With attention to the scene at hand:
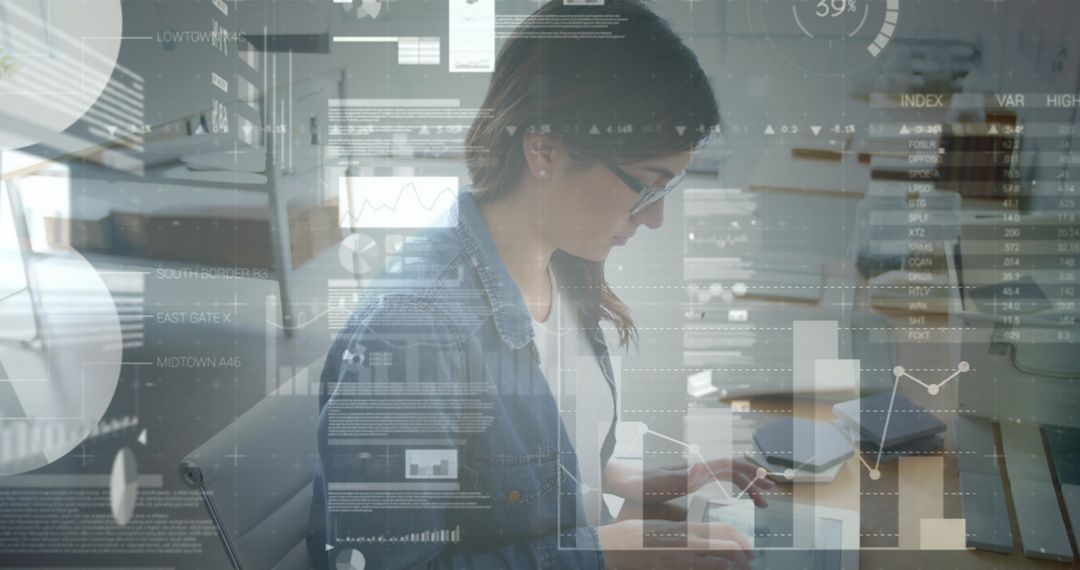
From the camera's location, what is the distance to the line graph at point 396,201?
4.76ft

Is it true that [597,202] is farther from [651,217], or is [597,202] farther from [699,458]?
[699,458]

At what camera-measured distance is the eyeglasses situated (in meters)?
1.45

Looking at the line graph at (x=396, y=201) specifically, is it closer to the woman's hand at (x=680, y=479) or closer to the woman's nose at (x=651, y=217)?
the woman's nose at (x=651, y=217)

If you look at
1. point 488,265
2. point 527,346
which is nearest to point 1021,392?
point 527,346

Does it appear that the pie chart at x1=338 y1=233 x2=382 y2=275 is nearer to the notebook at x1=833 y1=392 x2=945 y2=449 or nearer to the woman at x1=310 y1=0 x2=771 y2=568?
the woman at x1=310 y1=0 x2=771 y2=568

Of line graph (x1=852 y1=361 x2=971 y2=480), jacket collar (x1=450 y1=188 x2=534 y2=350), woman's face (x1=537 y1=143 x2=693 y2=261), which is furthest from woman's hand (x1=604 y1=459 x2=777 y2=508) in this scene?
woman's face (x1=537 y1=143 x2=693 y2=261)

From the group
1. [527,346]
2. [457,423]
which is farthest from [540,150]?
[457,423]

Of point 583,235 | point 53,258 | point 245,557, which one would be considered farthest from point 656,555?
point 53,258

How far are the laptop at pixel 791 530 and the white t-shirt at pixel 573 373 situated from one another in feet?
0.92

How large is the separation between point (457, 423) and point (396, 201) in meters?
0.49

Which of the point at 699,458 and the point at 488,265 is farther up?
the point at 488,265

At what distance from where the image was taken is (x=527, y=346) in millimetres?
1465

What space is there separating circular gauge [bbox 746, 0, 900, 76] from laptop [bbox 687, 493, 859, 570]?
3.08ft

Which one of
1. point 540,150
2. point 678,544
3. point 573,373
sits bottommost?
point 678,544
